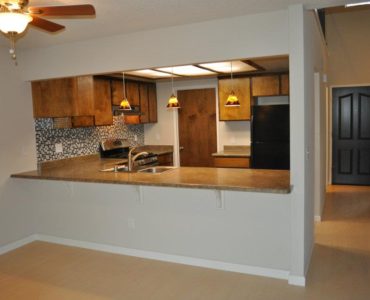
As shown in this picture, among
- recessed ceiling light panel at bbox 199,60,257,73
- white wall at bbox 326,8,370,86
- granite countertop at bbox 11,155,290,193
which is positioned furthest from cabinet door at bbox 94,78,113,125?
white wall at bbox 326,8,370,86

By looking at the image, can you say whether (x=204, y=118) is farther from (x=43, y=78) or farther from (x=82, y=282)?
(x=82, y=282)

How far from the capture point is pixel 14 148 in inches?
166

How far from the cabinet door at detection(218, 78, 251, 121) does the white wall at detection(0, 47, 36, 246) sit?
9.78 feet

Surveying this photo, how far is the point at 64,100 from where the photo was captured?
14.5 feet

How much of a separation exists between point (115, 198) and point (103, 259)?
0.65 metres

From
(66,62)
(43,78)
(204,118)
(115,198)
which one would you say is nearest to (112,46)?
(66,62)

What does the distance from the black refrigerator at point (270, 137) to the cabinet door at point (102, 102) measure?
7.07ft

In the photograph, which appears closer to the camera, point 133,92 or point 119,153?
point 119,153

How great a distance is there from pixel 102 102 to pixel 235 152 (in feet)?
7.74

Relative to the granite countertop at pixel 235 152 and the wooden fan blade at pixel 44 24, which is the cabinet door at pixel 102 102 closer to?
the granite countertop at pixel 235 152

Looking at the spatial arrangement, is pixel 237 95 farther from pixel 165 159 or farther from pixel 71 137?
pixel 71 137

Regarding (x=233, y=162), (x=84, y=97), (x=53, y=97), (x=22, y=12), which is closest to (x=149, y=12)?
(x=22, y=12)

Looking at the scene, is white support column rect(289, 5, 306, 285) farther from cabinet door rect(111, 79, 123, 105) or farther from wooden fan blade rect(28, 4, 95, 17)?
cabinet door rect(111, 79, 123, 105)


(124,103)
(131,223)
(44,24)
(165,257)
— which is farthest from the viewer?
(124,103)
